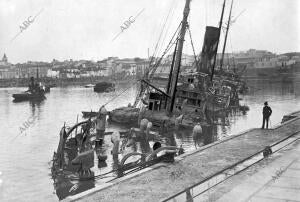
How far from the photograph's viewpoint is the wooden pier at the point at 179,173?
11727 millimetres

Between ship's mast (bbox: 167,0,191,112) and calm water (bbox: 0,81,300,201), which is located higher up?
ship's mast (bbox: 167,0,191,112)

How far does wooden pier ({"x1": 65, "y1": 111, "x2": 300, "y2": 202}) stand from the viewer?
11727mm

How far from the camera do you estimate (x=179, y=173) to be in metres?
14.1

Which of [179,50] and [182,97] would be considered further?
[182,97]

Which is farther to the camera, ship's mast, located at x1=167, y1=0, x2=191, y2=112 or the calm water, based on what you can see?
ship's mast, located at x1=167, y1=0, x2=191, y2=112

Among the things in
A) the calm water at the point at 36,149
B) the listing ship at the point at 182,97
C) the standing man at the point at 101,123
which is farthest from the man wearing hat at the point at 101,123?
the listing ship at the point at 182,97

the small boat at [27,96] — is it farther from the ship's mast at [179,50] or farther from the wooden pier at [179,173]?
the wooden pier at [179,173]

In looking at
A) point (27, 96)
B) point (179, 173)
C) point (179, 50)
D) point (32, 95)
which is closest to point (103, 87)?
point (32, 95)

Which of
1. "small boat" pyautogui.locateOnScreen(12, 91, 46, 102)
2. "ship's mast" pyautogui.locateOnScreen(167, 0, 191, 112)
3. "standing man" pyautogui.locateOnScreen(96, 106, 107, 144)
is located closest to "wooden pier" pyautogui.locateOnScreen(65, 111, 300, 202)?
"standing man" pyautogui.locateOnScreen(96, 106, 107, 144)

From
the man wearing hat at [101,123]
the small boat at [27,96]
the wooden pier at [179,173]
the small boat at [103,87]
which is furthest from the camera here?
the small boat at [103,87]

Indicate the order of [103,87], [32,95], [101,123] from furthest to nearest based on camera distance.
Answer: [103,87]
[32,95]
[101,123]

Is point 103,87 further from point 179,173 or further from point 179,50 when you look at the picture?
point 179,173

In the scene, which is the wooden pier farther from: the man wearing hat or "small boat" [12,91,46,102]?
"small boat" [12,91,46,102]

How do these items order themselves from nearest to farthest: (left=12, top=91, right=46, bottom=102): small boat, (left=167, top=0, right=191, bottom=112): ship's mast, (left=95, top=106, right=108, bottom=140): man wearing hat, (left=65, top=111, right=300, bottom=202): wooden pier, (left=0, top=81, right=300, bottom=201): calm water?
(left=65, top=111, right=300, bottom=202): wooden pier
(left=0, top=81, right=300, bottom=201): calm water
(left=95, top=106, right=108, bottom=140): man wearing hat
(left=167, top=0, right=191, bottom=112): ship's mast
(left=12, top=91, right=46, bottom=102): small boat
